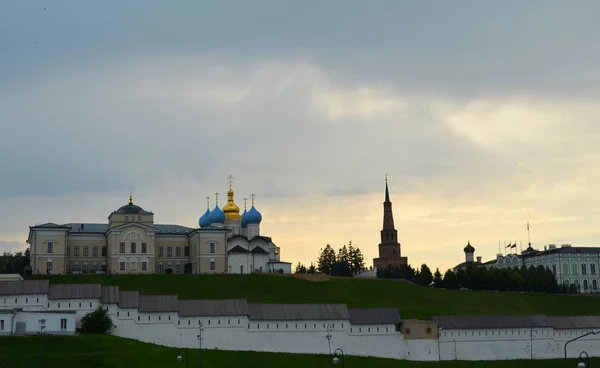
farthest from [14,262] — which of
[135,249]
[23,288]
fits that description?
[23,288]

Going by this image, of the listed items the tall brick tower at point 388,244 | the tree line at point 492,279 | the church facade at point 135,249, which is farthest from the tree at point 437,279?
the tall brick tower at point 388,244

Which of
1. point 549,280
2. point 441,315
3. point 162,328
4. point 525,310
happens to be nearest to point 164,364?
point 162,328

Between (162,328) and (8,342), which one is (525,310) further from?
(8,342)

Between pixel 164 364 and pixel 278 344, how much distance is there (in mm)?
16673

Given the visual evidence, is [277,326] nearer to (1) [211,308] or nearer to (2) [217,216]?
(1) [211,308]

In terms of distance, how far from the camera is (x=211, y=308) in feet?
278

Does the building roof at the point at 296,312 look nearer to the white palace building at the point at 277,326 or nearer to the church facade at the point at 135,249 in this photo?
the white palace building at the point at 277,326

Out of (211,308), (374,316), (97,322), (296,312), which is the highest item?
(211,308)

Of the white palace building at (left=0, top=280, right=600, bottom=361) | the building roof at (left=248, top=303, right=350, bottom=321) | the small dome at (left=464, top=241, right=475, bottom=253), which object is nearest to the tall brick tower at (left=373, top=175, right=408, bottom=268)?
the small dome at (left=464, top=241, right=475, bottom=253)

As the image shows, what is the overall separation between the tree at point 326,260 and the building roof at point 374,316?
A: 60.2m

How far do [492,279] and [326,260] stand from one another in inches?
1509

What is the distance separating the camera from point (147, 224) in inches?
4407

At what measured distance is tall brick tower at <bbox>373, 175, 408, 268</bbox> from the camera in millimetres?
176000

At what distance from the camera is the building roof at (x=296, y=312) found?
85500 mm
